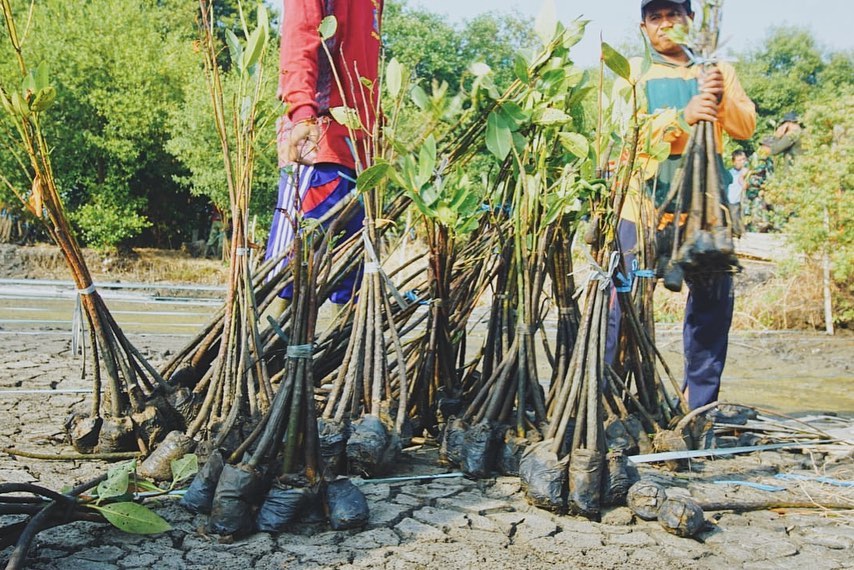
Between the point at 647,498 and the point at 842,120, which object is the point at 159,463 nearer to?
the point at 647,498

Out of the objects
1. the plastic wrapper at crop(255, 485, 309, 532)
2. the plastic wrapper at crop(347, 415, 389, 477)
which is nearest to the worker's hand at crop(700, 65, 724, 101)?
the plastic wrapper at crop(347, 415, 389, 477)

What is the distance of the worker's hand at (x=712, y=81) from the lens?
3.02m

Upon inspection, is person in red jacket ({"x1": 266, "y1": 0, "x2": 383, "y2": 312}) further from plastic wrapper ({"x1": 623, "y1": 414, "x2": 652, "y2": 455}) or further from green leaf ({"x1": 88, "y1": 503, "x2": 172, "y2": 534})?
green leaf ({"x1": 88, "y1": 503, "x2": 172, "y2": 534})

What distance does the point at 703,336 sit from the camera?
3686mm

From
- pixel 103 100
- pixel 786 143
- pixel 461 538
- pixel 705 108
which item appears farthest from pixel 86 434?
pixel 103 100

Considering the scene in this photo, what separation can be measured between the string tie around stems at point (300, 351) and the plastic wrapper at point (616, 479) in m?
1.00

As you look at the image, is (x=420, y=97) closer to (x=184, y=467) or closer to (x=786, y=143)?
(x=184, y=467)

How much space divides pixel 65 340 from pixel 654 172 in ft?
14.7

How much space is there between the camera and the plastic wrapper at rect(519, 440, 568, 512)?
7.88ft

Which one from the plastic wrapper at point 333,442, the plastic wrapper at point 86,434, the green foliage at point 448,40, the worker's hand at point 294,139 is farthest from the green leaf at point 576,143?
the green foliage at point 448,40

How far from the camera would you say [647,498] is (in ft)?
7.86

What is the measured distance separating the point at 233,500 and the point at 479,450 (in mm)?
951

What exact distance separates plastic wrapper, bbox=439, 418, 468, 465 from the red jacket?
1422 mm

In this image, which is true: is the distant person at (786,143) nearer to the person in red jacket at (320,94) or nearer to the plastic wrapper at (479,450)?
the person in red jacket at (320,94)
